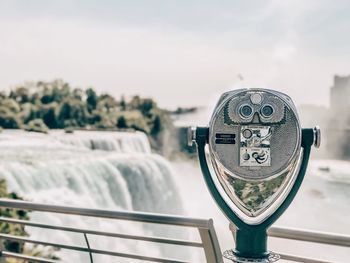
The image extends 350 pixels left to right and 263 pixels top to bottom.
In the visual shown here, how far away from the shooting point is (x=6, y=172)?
43.8 ft

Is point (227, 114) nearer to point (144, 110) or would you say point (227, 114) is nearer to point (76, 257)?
point (76, 257)

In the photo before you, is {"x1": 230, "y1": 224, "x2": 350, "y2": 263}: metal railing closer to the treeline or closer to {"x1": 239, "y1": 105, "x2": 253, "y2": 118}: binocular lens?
{"x1": 239, "y1": 105, "x2": 253, "y2": 118}: binocular lens

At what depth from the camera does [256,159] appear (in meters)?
1.71

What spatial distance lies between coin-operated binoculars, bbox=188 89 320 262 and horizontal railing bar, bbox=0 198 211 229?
0.75ft

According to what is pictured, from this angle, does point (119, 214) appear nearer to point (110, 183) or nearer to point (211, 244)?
point (211, 244)

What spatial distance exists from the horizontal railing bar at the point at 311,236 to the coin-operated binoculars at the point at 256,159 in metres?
0.18

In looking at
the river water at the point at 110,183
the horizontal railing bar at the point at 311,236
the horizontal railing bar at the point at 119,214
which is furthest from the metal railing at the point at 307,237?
the river water at the point at 110,183

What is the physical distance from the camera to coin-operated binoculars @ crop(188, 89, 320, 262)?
170 cm

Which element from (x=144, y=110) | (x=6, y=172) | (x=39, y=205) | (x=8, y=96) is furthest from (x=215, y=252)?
(x=144, y=110)

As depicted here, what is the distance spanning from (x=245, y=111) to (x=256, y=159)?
0.13 m

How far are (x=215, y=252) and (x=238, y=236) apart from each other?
10.8 inches

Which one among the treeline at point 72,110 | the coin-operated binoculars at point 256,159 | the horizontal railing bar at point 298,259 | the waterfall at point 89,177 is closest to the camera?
the coin-operated binoculars at point 256,159

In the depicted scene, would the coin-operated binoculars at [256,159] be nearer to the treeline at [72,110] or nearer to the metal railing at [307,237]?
the metal railing at [307,237]

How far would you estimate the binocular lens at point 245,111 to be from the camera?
1711mm
